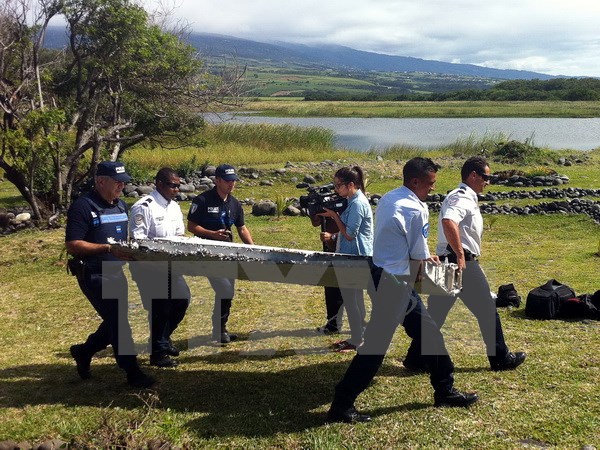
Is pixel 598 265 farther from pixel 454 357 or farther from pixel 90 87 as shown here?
pixel 90 87

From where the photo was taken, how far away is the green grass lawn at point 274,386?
14.8 ft

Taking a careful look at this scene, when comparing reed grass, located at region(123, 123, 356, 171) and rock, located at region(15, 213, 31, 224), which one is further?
reed grass, located at region(123, 123, 356, 171)

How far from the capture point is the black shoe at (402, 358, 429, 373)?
5699 millimetres

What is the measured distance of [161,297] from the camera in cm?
589

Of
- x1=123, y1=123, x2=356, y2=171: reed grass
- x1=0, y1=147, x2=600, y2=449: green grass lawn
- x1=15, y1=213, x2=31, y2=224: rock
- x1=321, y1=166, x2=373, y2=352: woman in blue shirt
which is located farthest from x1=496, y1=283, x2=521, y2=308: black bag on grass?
x1=123, y1=123, x2=356, y2=171: reed grass

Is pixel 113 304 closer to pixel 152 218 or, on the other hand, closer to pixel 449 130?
pixel 152 218

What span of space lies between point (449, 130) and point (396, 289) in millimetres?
53451

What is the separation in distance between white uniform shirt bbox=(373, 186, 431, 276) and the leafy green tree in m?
11.2

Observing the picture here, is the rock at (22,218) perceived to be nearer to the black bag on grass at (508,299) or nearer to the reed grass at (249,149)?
the reed grass at (249,149)

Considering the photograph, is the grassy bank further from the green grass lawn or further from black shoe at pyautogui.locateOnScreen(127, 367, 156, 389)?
black shoe at pyautogui.locateOnScreen(127, 367, 156, 389)

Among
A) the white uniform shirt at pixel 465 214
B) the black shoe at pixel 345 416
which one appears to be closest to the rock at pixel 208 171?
the white uniform shirt at pixel 465 214

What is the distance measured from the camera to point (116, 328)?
206 inches

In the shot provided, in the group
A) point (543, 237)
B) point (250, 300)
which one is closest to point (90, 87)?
point (250, 300)

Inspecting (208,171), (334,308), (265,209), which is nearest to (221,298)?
(334,308)
